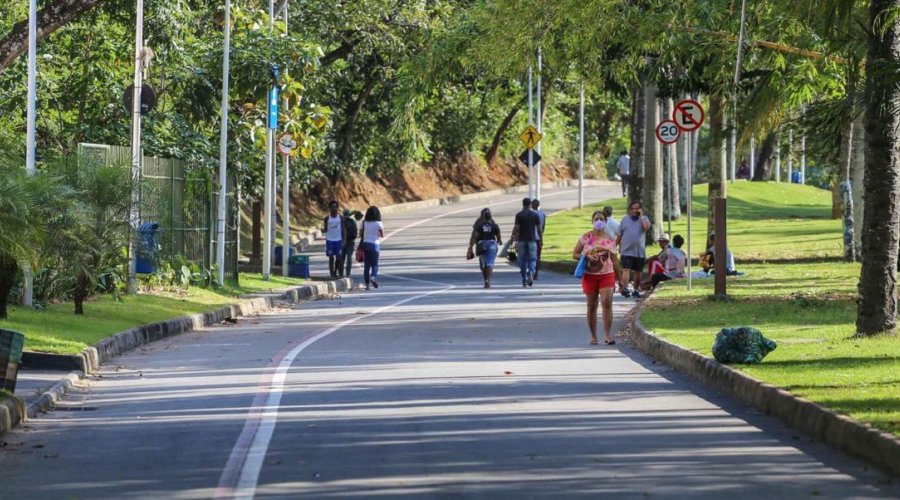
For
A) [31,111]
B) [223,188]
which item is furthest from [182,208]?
[31,111]

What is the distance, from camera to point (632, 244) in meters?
30.8

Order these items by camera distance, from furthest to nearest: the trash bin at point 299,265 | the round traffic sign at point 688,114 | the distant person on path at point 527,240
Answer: the trash bin at point 299,265 < the distant person on path at point 527,240 < the round traffic sign at point 688,114

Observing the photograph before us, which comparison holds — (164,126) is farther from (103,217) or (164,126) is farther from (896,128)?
(896,128)

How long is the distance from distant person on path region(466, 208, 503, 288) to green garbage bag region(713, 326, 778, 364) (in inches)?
719

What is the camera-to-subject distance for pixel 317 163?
54.6 metres

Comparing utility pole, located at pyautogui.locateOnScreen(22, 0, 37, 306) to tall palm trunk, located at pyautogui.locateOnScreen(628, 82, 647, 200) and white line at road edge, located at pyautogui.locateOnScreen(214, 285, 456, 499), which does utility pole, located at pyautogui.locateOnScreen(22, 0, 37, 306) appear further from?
tall palm trunk, located at pyautogui.locateOnScreen(628, 82, 647, 200)

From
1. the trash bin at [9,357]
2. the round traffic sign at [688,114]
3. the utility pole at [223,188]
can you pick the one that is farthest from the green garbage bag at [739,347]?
the utility pole at [223,188]

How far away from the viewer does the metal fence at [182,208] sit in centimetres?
2542

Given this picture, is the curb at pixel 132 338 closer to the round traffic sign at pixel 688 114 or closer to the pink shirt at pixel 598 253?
the pink shirt at pixel 598 253

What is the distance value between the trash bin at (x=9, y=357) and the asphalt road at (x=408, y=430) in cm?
47

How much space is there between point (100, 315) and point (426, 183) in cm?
5163

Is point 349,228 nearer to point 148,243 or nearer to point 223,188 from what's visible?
point 223,188

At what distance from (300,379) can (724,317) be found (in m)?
8.16

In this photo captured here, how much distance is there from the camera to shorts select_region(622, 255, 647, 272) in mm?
30938
